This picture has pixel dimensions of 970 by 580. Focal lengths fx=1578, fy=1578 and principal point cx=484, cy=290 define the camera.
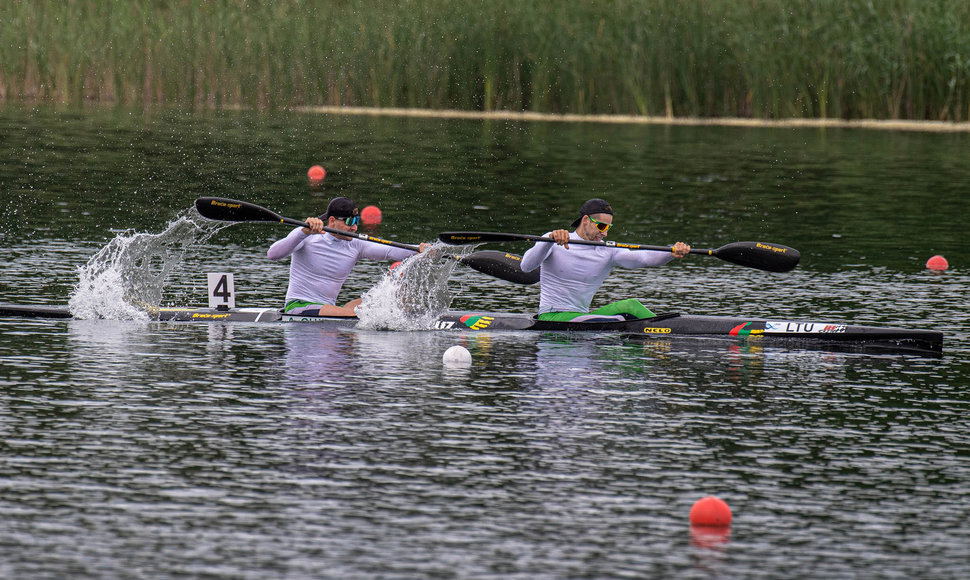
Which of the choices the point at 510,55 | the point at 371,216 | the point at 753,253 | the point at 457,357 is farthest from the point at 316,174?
the point at 457,357

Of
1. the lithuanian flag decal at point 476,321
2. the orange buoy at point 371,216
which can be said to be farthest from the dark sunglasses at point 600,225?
the orange buoy at point 371,216

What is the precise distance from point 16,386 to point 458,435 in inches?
172

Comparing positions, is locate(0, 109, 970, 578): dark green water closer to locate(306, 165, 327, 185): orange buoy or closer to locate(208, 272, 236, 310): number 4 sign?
locate(208, 272, 236, 310): number 4 sign

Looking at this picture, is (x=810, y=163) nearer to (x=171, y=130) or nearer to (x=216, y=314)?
(x=171, y=130)

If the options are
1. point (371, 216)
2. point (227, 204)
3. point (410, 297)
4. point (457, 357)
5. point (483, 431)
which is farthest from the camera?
point (371, 216)

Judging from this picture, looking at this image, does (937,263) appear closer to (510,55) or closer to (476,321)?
(476,321)

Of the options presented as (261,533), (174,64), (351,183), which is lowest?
(261,533)

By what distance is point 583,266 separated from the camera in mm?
18594

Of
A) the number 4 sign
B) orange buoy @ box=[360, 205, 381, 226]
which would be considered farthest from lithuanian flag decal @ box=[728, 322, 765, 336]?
orange buoy @ box=[360, 205, 381, 226]

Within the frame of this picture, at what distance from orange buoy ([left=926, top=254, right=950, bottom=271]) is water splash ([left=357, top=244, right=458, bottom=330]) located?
8934mm

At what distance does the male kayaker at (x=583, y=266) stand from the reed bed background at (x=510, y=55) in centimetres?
2536

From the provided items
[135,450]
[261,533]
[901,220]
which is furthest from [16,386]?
[901,220]

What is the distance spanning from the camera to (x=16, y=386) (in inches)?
571

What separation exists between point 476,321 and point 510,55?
1075 inches
